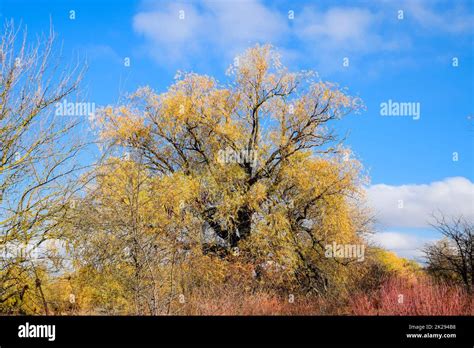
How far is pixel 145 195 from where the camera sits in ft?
37.9

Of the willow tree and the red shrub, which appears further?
the willow tree

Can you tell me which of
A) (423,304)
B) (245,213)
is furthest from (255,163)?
(423,304)

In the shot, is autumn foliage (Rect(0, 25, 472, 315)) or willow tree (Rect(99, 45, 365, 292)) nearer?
autumn foliage (Rect(0, 25, 472, 315))

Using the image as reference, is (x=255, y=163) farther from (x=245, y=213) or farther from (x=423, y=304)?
(x=423, y=304)

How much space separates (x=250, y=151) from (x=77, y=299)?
11158 millimetres

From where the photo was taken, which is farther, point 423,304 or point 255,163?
point 255,163

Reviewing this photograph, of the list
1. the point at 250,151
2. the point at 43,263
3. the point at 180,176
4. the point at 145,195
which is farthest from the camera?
the point at 250,151

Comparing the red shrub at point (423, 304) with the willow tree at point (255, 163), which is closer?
the red shrub at point (423, 304)

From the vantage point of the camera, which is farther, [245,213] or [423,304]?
[245,213]

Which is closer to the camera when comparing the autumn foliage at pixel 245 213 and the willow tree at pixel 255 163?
the autumn foliage at pixel 245 213
